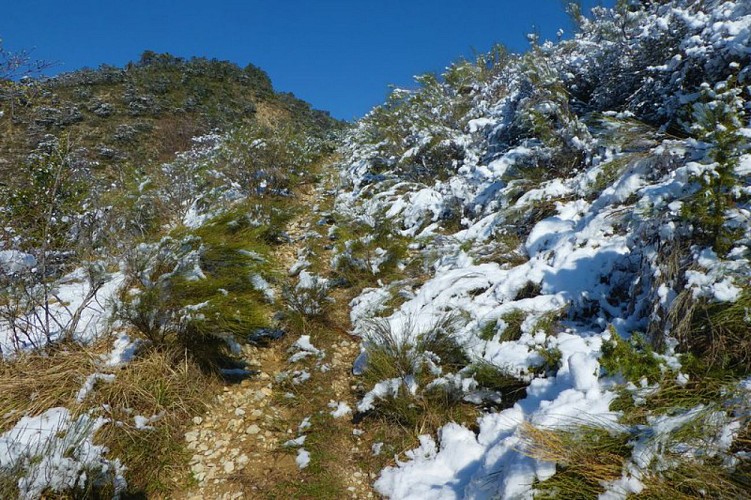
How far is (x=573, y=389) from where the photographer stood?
208cm

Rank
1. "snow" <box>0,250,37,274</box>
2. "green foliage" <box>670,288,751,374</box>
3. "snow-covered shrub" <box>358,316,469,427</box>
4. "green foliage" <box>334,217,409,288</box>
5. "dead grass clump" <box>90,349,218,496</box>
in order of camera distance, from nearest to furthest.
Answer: "green foliage" <box>670,288,751,374</box> < "dead grass clump" <box>90,349,218,496</box> < "snow-covered shrub" <box>358,316,469,427</box> < "snow" <box>0,250,37,274</box> < "green foliage" <box>334,217,409,288</box>

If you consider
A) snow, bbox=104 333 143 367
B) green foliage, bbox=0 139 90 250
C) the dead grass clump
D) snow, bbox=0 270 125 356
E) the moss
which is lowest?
the moss

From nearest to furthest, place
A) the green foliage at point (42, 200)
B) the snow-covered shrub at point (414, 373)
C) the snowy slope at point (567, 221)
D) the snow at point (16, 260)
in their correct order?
1. the snowy slope at point (567, 221)
2. the snow-covered shrub at point (414, 373)
3. the snow at point (16, 260)
4. the green foliage at point (42, 200)

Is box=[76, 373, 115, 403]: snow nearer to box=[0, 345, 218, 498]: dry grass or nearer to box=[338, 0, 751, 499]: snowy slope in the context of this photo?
box=[0, 345, 218, 498]: dry grass

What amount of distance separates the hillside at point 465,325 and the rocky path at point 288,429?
16 millimetres

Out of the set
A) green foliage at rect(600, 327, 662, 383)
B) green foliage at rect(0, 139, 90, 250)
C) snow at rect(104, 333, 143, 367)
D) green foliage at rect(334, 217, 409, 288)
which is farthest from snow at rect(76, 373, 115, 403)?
green foliage at rect(600, 327, 662, 383)

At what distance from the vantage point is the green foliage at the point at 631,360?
1.92 m

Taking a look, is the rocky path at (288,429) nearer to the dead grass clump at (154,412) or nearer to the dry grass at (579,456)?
the dead grass clump at (154,412)

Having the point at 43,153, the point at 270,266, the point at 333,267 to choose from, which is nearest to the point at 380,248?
the point at 333,267

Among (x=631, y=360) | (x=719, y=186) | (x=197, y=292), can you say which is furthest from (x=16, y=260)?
(x=719, y=186)

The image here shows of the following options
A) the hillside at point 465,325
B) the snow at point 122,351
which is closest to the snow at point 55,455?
the hillside at point 465,325

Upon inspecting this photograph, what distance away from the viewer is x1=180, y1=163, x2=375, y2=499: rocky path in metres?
2.27

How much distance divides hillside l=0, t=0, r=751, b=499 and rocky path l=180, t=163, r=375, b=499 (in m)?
0.02

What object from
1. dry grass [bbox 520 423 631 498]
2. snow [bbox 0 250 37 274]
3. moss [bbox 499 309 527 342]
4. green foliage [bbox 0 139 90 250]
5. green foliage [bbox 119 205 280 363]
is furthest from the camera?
green foliage [bbox 0 139 90 250]
